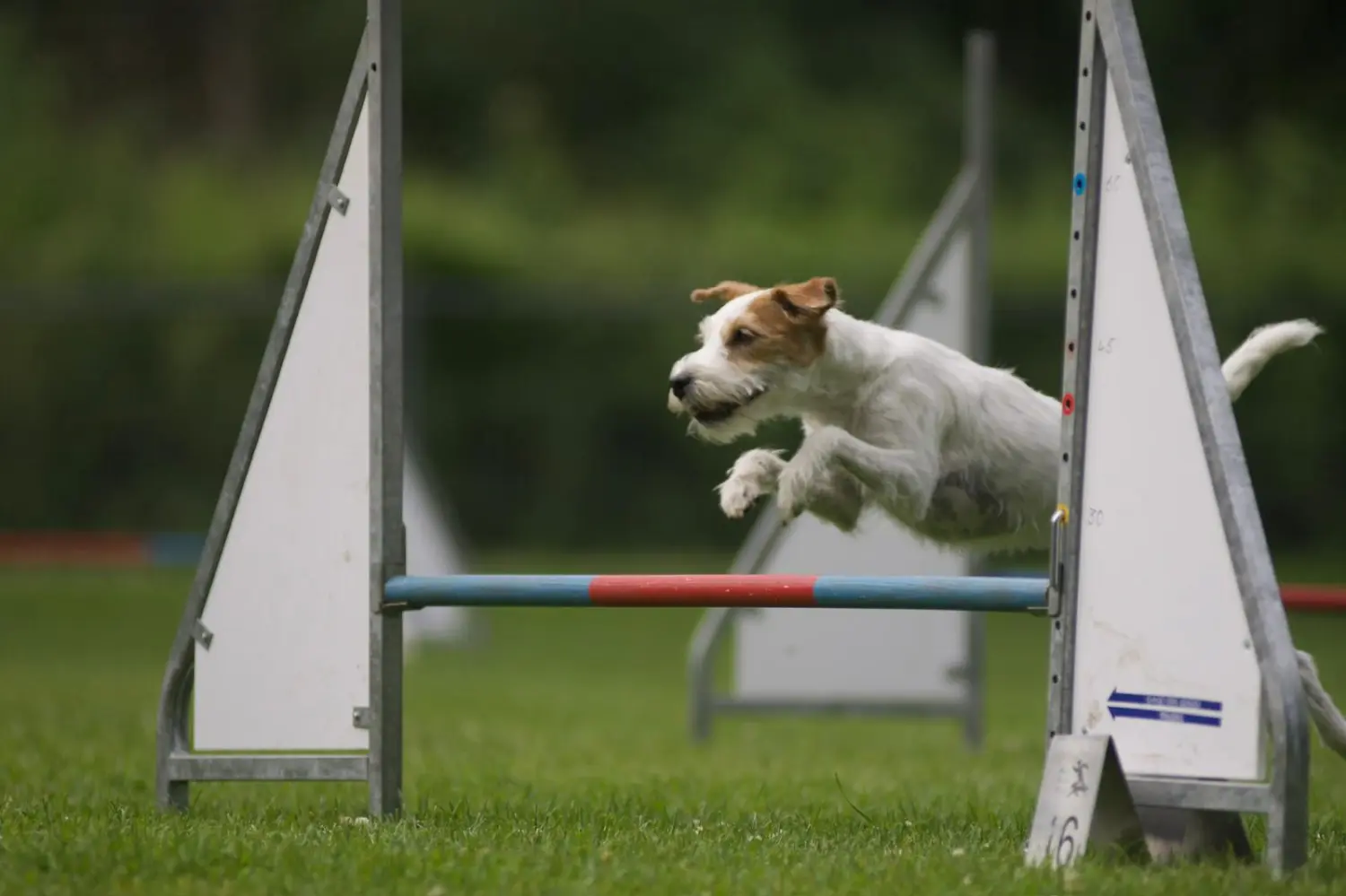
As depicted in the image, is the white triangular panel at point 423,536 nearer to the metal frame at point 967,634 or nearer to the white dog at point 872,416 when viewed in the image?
the metal frame at point 967,634

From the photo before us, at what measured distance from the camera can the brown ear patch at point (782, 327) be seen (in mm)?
5277

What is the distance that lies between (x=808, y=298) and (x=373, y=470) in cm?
130

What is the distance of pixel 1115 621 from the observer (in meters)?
4.17

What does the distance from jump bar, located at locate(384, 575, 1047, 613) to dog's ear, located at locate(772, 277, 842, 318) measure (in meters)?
0.93

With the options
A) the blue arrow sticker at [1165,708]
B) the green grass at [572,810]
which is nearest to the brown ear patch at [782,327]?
the green grass at [572,810]

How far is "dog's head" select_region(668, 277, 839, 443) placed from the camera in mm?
5215

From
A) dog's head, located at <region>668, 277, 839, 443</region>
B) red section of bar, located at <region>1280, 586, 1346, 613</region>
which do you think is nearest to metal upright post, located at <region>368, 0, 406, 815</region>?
dog's head, located at <region>668, 277, 839, 443</region>

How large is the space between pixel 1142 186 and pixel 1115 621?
38.2 inches

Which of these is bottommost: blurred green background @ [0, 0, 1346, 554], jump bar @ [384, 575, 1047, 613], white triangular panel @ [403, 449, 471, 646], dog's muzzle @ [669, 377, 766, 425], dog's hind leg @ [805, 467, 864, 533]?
white triangular panel @ [403, 449, 471, 646]

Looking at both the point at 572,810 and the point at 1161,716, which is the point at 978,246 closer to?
the point at 572,810

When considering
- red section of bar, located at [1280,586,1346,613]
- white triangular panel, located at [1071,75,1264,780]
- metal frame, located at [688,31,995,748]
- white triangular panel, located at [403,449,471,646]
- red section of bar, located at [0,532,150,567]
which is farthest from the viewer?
red section of bar, located at [0,532,150,567]

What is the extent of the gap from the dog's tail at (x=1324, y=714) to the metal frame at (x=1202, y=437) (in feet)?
2.16

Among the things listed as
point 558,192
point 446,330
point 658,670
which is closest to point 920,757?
point 658,670

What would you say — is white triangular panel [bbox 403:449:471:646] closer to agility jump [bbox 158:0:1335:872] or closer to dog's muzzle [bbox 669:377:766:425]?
agility jump [bbox 158:0:1335:872]
